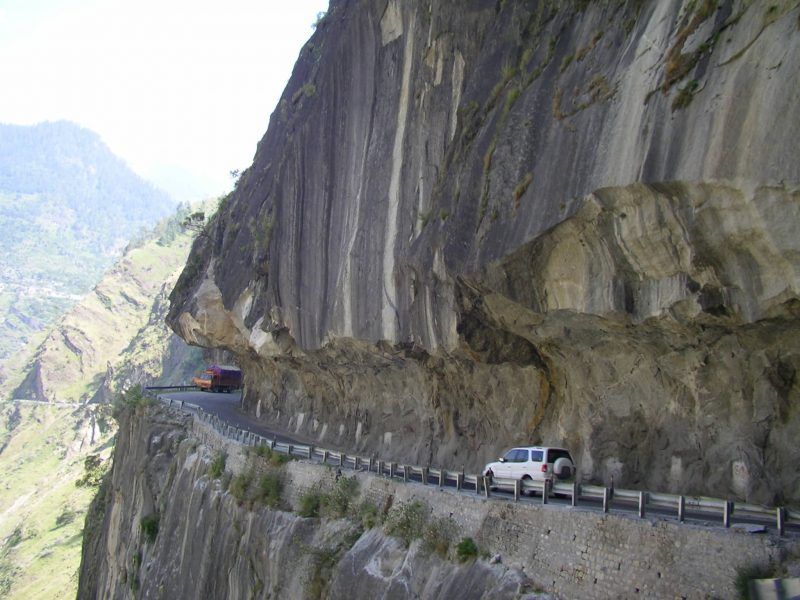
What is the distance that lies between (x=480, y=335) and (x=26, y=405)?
551ft

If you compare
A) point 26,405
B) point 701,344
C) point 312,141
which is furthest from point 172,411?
point 26,405

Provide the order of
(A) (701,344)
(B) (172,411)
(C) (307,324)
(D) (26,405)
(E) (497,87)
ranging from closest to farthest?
(A) (701,344) < (E) (497,87) < (C) (307,324) < (B) (172,411) < (D) (26,405)

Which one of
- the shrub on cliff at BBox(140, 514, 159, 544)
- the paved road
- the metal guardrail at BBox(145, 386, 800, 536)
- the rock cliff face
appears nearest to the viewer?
the metal guardrail at BBox(145, 386, 800, 536)

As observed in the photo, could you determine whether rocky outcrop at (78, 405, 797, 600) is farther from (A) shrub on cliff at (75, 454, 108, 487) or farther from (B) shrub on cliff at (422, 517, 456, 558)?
(A) shrub on cliff at (75, 454, 108, 487)

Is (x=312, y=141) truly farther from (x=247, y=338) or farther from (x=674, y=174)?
(x=674, y=174)

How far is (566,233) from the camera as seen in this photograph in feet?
59.0

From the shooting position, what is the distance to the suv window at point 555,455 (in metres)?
20.2

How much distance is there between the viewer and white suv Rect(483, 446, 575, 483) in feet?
65.8

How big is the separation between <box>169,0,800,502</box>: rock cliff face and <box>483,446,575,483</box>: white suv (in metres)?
1.15

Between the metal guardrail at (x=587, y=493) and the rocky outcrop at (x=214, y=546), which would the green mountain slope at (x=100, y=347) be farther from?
the metal guardrail at (x=587, y=493)

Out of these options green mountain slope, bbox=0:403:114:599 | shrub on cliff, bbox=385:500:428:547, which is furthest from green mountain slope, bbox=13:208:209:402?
shrub on cliff, bbox=385:500:428:547

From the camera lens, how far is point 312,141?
34.2 metres

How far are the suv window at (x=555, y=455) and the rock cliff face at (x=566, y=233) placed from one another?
1.08 m

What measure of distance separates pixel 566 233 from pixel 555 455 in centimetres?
553
